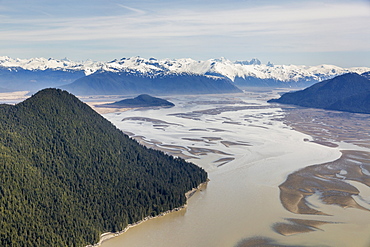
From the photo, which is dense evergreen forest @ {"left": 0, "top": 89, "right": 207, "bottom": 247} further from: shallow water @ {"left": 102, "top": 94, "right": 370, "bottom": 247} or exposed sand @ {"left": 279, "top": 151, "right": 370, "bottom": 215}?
exposed sand @ {"left": 279, "top": 151, "right": 370, "bottom": 215}

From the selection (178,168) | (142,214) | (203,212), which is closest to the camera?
(142,214)

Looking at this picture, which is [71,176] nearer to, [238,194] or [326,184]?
[238,194]

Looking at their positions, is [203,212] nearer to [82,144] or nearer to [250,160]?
[82,144]

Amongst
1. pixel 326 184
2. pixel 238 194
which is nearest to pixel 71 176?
pixel 238 194

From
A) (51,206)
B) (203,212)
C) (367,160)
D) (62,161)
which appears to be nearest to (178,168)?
(203,212)

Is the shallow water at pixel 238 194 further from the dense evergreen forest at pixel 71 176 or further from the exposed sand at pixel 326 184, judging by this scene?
the dense evergreen forest at pixel 71 176

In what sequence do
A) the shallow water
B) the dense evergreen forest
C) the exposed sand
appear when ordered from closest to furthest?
the dense evergreen forest < the shallow water < the exposed sand

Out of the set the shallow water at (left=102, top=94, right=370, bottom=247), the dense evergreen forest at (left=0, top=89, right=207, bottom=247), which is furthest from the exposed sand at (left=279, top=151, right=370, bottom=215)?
the dense evergreen forest at (left=0, top=89, right=207, bottom=247)
